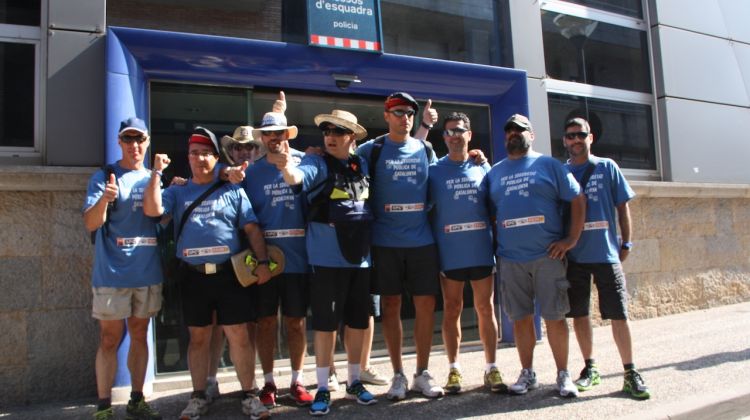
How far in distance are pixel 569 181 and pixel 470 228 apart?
Result: 0.79 m

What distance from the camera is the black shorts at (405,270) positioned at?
417 cm

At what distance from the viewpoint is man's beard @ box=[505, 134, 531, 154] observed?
14.0 ft

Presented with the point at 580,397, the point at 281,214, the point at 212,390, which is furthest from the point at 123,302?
the point at 580,397

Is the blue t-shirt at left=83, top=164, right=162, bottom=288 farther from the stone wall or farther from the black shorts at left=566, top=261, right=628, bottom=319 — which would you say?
the black shorts at left=566, top=261, right=628, bottom=319

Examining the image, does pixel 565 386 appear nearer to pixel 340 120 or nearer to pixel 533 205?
pixel 533 205

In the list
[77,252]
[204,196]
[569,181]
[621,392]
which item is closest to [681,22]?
[569,181]

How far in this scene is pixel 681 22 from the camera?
830 centimetres

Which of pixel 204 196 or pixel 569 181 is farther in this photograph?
pixel 569 181

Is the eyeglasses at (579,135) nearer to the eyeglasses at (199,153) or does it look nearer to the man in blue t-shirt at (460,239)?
the man in blue t-shirt at (460,239)

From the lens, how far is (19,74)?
16.4 ft

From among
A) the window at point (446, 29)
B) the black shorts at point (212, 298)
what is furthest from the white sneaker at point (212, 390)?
the window at point (446, 29)

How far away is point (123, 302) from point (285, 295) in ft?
3.52

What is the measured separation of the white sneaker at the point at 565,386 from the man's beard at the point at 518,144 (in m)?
1.66

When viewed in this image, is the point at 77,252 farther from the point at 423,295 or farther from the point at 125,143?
the point at 423,295
